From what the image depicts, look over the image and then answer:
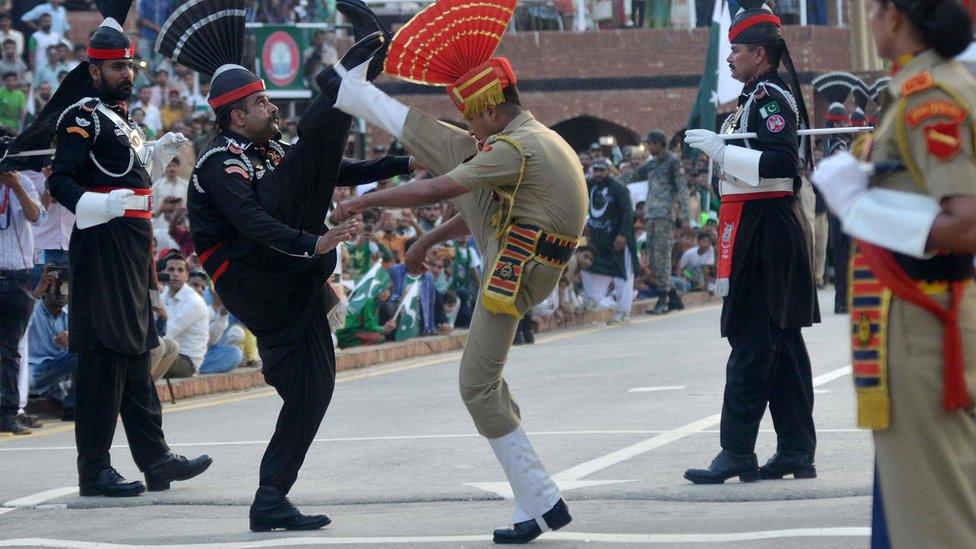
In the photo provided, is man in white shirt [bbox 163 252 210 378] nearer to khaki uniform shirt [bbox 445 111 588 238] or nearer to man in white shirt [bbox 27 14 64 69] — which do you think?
khaki uniform shirt [bbox 445 111 588 238]

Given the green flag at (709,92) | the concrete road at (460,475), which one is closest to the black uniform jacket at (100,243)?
the concrete road at (460,475)

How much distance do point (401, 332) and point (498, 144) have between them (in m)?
11.3

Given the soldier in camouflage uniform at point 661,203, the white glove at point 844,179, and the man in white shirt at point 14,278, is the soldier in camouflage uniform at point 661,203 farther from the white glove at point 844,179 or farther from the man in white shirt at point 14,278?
the white glove at point 844,179

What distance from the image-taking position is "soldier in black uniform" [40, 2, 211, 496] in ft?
27.5

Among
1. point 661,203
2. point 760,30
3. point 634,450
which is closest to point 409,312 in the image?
point 661,203

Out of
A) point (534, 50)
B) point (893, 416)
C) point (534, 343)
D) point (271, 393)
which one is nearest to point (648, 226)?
point (534, 343)

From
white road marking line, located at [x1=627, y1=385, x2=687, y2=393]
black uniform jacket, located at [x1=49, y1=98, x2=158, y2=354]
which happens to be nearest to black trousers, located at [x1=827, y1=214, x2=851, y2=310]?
white road marking line, located at [x1=627, y1=385, x2=687, y2=393]

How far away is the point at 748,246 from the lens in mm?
7977

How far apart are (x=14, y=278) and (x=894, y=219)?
891 centimetres

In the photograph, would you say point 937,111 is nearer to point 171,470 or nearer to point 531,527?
point 531,527

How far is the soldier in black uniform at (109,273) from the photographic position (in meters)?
8.39

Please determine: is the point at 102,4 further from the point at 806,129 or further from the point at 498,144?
the point at 806,129

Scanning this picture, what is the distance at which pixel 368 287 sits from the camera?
17266 mm

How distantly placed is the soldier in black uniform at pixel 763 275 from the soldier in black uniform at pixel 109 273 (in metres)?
2.87
